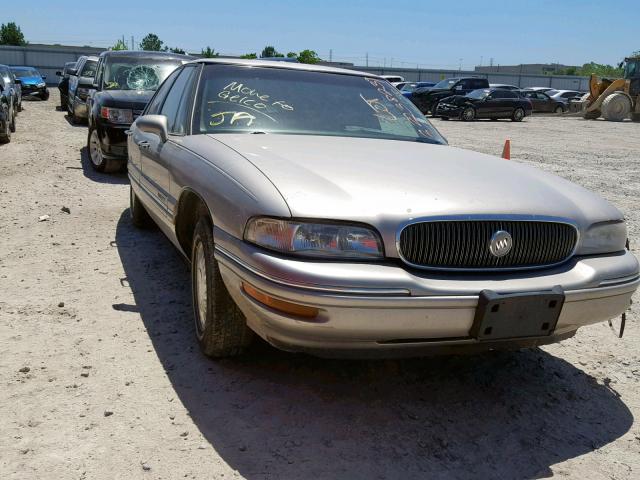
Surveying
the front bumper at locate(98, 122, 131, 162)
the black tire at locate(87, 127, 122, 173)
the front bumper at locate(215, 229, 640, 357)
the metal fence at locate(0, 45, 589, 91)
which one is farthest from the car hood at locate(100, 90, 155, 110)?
the metal fence at locate(0, 45, 589, 91)

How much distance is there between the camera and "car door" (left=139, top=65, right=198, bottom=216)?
4082 millimetres

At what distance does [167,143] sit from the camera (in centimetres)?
417

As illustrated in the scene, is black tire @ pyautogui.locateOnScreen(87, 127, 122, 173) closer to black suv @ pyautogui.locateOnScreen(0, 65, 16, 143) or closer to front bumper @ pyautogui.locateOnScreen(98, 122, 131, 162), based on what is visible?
front bumper @ pyautogui.locateOnScreen(98, 122, 131, 162)

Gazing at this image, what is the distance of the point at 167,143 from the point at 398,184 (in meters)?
1.86

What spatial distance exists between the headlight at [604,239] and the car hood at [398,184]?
45mm

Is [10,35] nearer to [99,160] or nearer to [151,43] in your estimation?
[151,43]

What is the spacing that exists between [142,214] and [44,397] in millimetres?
3168

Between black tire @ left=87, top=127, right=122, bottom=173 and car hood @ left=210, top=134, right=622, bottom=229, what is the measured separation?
5.79m

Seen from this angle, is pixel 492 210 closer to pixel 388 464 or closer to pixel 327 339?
pixel 327 339

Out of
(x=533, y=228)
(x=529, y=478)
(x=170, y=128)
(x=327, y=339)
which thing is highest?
(x=170, y=128)

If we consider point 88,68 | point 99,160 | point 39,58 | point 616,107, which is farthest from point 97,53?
point 99,160

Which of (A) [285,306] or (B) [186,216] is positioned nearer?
(A) [285,306]

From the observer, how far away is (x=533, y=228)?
286 centimetres

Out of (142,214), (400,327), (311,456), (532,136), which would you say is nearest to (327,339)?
(400,327)
